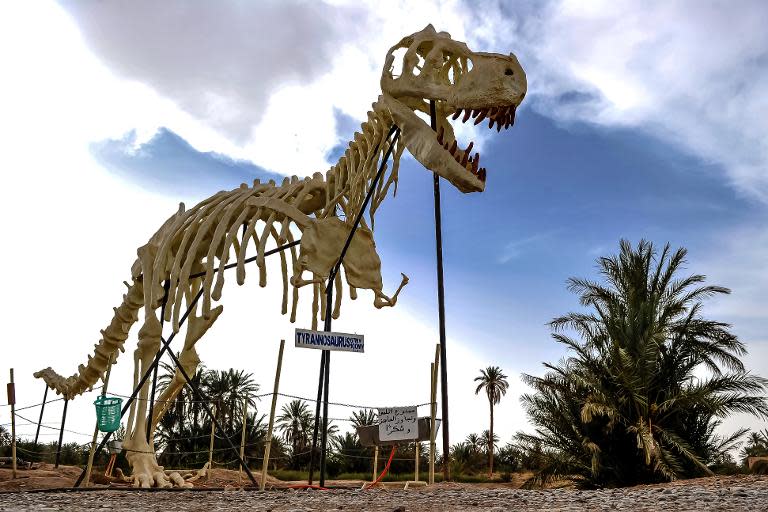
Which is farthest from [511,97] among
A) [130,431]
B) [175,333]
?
[130,431]

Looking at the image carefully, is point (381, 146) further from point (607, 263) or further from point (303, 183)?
point (607, 263)

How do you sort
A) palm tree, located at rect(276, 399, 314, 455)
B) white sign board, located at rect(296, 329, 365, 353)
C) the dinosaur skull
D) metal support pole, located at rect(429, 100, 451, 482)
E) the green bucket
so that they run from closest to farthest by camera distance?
the dinosaur skull < white sign board, located at rect(296, 329, 365, 353) < the green bucket < metal support pole, located at rect(429, 100, 451, 482) < palm tree, located at rect(276, 399, 314, 455)

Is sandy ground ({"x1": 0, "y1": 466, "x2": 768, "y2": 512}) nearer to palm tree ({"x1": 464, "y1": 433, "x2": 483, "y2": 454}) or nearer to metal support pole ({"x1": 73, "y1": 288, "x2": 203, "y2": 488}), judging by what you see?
metal support pole ({"x1": 73, "y1": 288, "x2": 203, "y2": 488})

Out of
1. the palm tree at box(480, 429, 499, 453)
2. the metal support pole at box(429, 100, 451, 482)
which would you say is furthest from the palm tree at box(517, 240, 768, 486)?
the palm tree at box(480, 429, 499, 453)

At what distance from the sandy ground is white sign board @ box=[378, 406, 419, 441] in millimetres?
843

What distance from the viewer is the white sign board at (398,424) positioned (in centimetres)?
1020

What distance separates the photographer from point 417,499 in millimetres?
8305

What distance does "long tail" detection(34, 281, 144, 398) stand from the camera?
42.3 feet

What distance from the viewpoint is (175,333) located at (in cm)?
1095

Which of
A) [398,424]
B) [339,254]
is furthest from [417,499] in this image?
[339,254]

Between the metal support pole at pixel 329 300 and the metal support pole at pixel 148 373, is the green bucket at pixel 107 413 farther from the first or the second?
the metal support pole at pixel 329 300

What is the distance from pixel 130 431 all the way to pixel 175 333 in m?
1.98

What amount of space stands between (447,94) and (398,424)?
15.6ft

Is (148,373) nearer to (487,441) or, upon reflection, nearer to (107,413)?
(107,413)
